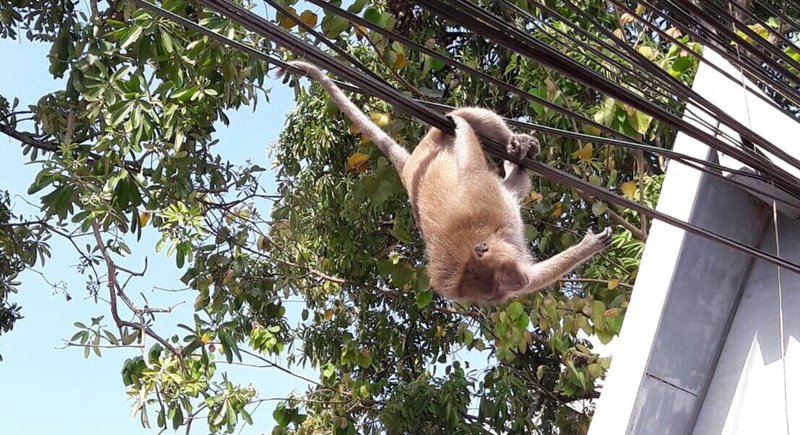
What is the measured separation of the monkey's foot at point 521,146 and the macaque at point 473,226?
23cm

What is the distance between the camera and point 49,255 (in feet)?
24.4

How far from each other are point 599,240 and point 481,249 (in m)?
0.47

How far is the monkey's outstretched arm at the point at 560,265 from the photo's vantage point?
4008 millimetres

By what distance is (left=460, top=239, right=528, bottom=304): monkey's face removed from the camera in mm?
4133

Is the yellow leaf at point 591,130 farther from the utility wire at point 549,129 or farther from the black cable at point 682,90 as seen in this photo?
the black cable at point 682,90

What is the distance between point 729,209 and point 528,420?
3.51 meters

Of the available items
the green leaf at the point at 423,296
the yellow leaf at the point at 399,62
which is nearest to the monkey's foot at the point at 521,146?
the yellow leaf at the point at 399,62

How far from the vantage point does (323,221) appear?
7590 mm

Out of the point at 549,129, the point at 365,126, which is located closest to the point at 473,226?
the point at 365,126

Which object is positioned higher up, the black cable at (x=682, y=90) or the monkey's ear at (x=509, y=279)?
the monkey's ear at (x=509, y=279)

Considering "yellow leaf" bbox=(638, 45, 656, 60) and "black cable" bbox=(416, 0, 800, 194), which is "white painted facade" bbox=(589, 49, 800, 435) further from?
"yellow leaf" bbox=(638, 45, 656, 60)

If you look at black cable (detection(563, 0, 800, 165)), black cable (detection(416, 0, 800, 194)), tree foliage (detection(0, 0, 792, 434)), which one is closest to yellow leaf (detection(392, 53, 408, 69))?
tree foliage (detection(0, 0, 792, 434))

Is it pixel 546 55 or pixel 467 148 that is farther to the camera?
pixel 467 148

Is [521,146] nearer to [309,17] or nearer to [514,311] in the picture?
[309,17]
